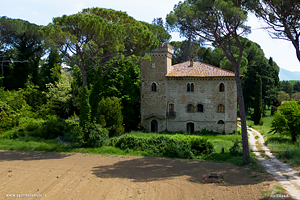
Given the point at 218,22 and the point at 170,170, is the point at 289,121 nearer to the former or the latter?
the point at 218,22

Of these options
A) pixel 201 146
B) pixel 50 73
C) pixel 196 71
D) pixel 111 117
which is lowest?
pixel 201 146

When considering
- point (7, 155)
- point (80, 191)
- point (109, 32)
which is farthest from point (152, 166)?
point (109, 32)

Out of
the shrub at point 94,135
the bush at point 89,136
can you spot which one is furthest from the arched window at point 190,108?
the bush at point 89,136

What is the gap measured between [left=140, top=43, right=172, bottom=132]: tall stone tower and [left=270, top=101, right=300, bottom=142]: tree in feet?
35.1

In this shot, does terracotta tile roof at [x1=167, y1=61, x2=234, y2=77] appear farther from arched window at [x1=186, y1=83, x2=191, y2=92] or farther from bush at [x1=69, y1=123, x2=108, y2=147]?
bush at [x1=69, y1=123, x2=108, y2=147]

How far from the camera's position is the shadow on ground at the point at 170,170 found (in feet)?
44.4

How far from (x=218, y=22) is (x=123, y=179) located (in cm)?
1120

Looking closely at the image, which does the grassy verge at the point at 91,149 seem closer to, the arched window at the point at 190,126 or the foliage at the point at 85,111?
the foliage at the point at 85,111

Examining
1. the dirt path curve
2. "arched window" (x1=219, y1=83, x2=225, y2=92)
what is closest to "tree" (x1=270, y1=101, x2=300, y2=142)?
the dirt path curve

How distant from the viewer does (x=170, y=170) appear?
1534cm

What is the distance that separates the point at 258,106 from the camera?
3803cm

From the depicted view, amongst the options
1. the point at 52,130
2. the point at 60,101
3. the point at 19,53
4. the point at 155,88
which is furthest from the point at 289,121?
the point at 19,53

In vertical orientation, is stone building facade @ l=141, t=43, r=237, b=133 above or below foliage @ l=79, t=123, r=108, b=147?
above

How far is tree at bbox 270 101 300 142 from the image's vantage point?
2273 centimetres
